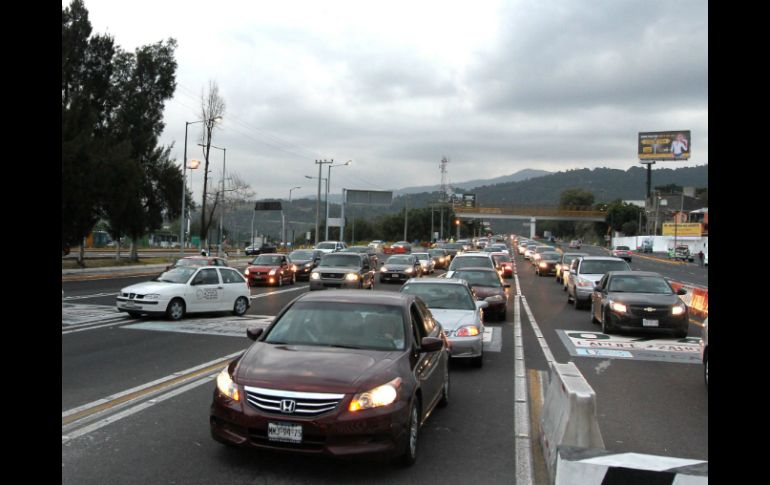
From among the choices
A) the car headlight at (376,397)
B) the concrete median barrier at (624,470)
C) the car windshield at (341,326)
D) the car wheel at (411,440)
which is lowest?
the car wheel at (411,440)

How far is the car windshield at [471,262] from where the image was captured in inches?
903

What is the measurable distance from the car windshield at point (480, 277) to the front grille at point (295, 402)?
44.0 ft

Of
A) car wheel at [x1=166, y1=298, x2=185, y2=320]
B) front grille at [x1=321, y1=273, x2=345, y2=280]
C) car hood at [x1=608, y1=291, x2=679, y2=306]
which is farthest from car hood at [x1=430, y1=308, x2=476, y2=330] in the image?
front grille at [x1=321, y1=273, x2=345, y2=280]

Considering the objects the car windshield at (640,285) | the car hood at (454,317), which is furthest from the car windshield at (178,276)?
the car windshield at (640,285)

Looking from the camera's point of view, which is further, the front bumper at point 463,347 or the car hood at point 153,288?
the car hood at point 153,288

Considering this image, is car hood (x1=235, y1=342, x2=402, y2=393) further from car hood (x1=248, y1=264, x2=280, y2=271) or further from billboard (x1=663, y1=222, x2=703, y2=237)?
billboard (x1=663, y1=222, x2=703, y2=237)

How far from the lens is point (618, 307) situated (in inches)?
561

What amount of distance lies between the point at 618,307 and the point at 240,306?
10.1m

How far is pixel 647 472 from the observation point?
12.4 ft

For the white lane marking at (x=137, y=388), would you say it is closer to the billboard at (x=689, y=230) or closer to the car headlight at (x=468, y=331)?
the car headlight at (x=468, y=331)

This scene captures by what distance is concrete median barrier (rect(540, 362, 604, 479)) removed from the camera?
500 centimetres

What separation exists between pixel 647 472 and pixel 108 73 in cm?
4937
